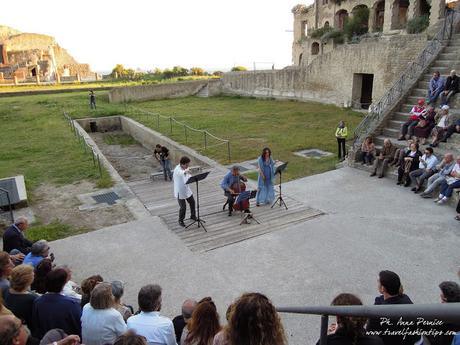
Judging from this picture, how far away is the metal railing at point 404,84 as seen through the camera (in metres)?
13.3

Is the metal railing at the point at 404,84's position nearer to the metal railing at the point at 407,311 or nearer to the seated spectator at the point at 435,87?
the seated spectator at the point at 435,87

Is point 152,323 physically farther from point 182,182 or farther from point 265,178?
point 265,178

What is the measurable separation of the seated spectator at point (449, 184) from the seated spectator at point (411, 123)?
2997 mm

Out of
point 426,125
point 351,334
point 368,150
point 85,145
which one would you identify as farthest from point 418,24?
point 351,334

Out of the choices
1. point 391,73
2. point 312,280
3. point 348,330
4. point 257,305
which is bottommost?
point 312,280

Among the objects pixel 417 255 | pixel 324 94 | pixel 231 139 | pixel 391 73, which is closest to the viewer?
pixel 417 255

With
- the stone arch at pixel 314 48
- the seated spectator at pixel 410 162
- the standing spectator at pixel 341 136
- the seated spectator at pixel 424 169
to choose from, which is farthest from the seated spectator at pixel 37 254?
the stone arch at pixel 314 48

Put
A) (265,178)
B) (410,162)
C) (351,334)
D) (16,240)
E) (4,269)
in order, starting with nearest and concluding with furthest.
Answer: (351,334)
(4,269)
(16,240)
(265,178)
(410,162)

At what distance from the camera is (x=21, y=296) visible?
13.8 ft

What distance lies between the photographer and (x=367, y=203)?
955 cm

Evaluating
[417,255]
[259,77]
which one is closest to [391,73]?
[259,77]

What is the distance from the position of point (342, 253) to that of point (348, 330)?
14.6ft

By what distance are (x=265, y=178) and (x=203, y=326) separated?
639cm

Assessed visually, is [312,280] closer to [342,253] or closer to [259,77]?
[342,253]
